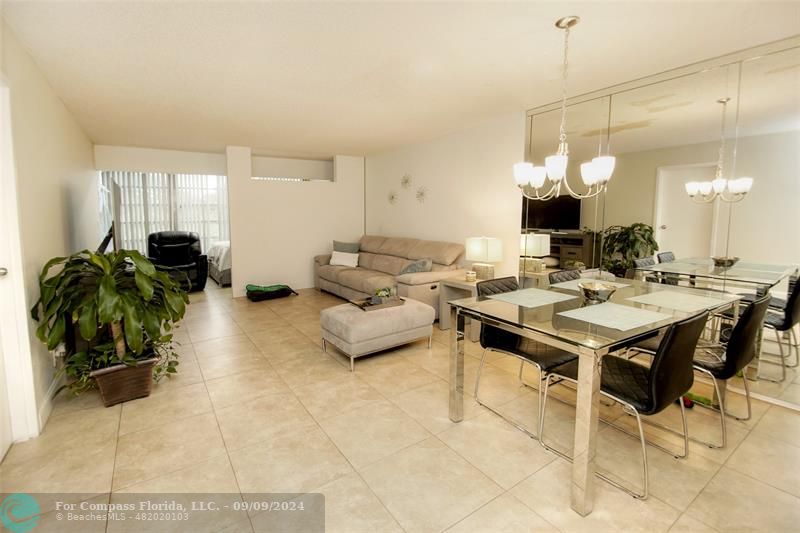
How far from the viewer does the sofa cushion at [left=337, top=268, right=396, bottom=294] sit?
500 cm

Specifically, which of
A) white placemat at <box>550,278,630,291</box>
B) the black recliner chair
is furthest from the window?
white placemat at <box>550,278,630,291</box>

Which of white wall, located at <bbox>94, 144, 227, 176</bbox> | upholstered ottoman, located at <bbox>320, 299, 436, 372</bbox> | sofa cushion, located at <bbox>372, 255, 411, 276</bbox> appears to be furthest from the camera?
white wall, located at <bbox>94, 144, 227, 176</bbox>

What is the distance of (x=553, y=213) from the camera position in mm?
3955

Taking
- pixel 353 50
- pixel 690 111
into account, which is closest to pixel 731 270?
pixel 690 111

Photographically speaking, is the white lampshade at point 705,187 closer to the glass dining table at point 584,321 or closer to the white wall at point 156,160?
the glass dining table at point 584,321

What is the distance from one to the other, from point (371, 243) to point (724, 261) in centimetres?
470

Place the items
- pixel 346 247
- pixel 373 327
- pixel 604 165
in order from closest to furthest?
1. pixel 604 165
2. pixel 373 327
3. pixel 346 247

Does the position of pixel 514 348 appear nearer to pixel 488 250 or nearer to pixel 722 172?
pixel 488 250

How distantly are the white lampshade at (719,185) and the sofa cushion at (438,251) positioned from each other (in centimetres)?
262

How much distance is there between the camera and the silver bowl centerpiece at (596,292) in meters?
2.32

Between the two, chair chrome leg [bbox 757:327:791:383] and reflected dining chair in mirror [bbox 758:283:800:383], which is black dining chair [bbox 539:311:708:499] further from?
chair chrome leg [bbox 757:327:791:383]

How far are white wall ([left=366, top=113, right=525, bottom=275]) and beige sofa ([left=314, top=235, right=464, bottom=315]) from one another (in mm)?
276

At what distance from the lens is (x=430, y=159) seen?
5.45 meters

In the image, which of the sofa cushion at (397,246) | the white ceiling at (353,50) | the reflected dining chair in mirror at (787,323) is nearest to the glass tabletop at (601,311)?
the reflected dining chair in mirror at (787,323)
